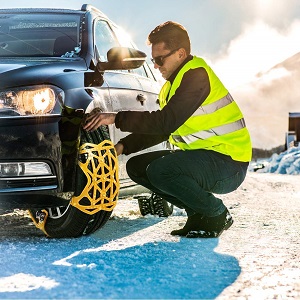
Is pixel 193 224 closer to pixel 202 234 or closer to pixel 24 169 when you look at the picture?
pixel 202 234

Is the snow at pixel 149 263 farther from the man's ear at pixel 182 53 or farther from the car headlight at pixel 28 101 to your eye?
the man's ear at pixel 182 53

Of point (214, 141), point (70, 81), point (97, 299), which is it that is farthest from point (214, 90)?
point (97, 299)

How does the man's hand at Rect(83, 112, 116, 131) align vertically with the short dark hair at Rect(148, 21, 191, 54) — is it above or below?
below

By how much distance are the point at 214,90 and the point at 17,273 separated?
1.85 meters

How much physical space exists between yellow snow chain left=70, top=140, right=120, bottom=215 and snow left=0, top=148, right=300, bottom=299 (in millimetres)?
256

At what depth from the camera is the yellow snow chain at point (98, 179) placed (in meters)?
4.11

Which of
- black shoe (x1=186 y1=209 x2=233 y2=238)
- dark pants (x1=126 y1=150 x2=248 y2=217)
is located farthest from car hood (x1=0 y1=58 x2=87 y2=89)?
black shoe (x1=186 y1=209 x2=233 y2=238)

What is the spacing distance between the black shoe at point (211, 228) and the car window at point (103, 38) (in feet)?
4.80

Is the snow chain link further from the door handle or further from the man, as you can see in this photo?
the door handle

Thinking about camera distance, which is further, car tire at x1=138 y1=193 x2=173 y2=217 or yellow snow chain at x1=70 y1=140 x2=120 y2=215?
car tire at x1=138 y1=193 x2=173 y2=217

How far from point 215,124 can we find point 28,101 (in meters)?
1.26

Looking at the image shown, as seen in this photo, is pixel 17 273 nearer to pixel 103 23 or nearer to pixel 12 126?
pixel 12 126

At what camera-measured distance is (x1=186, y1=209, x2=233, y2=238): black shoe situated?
14.8 feet

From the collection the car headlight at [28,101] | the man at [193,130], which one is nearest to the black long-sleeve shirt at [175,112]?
the man at [193,130]
